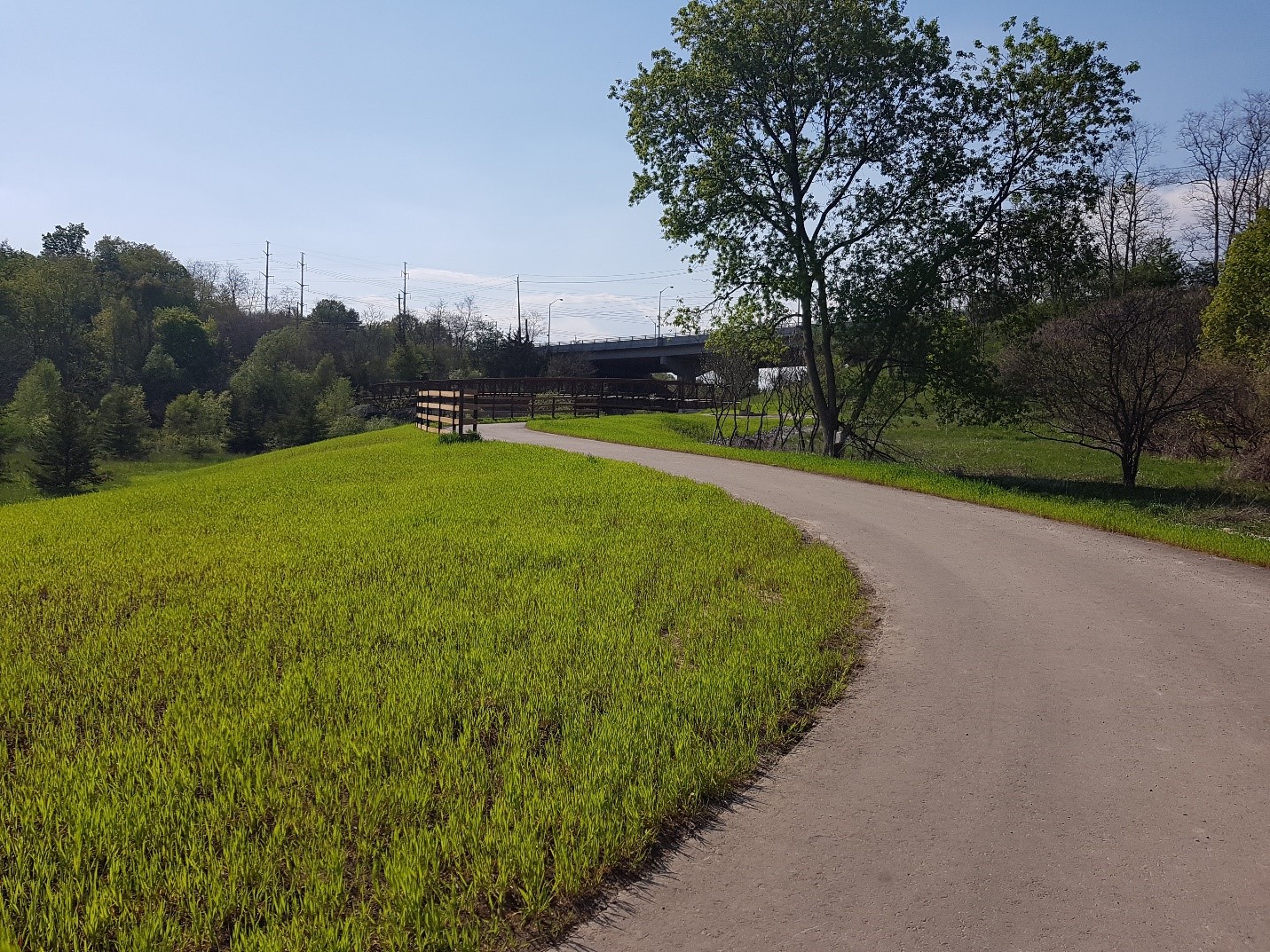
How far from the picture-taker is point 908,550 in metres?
9.25

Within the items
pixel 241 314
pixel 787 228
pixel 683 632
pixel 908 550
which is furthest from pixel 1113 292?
pixel 241 314

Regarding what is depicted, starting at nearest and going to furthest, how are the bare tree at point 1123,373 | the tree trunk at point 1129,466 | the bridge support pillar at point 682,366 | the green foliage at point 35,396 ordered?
the bare tree at point 1123,373, the tree trunk at point 1129,466, the green foliage at point 35,396, the bridge support pillar at point 682,366

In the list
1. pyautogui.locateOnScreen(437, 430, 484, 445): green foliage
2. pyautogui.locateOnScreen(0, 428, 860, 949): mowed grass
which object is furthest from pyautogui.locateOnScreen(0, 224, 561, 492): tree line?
pyautogui.locateOnScreen(0, 428, 860, 949): mowed grass

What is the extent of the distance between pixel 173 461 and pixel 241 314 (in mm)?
66333

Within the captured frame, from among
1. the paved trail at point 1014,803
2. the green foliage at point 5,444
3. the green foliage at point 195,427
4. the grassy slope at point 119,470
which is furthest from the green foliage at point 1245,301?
the green foliage at point 195,427

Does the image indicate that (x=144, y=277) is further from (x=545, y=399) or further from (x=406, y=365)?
(x=545, y=399)

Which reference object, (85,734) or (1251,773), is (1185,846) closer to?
(1251,773)

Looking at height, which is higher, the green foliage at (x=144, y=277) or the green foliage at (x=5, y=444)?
the green foliage at (x=144, y=277)

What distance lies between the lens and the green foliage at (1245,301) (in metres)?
19.8

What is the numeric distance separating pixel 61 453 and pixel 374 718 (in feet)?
139

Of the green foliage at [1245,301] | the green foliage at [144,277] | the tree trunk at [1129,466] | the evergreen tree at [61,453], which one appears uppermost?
the green foliage at [144,277]

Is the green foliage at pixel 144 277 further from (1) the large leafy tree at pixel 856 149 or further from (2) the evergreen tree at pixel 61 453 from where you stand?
(1) the large leafy tree at pixel 856 149

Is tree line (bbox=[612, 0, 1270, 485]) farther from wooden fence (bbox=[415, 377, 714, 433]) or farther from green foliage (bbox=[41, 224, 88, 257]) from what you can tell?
green foliage (bbox=[41, 224, 88, 257])

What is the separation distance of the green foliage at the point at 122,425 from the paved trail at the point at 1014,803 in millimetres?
59867
